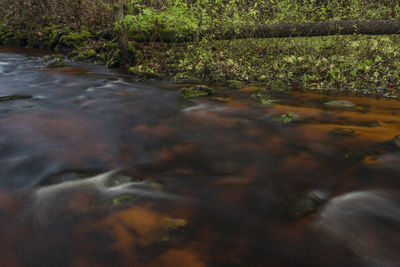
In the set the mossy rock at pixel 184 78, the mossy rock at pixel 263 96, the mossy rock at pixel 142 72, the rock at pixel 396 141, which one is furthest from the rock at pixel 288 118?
the mossy rock at pixel 142 72

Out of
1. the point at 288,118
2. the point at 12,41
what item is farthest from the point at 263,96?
the point at 12,41

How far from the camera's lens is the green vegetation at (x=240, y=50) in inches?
315

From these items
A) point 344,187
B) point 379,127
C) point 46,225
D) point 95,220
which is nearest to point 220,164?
point 344,187

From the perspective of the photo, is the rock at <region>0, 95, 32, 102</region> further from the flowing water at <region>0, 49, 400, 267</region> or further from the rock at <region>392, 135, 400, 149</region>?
the rock at <region>392, 135, 400, 149</region>

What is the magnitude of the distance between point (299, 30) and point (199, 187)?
7.99m

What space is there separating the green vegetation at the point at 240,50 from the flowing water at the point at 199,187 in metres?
2.58

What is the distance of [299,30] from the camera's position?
936 cm

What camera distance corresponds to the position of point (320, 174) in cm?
322

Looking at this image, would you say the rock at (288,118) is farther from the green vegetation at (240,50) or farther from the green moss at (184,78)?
the green moss at (184,78)

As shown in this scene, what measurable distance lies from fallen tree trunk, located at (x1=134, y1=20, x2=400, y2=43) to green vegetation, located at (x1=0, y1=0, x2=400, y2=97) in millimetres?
162

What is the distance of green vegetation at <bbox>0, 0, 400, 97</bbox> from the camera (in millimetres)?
8008

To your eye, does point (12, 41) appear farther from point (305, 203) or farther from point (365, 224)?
point (365, 224)

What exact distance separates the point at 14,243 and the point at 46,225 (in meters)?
0.26

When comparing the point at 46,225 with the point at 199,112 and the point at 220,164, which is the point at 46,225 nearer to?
the point at 220,164
